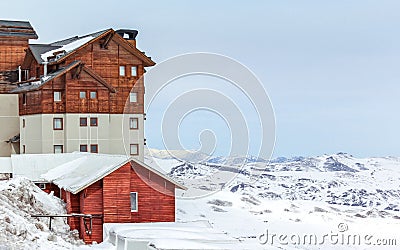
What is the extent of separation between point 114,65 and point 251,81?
81.6ft

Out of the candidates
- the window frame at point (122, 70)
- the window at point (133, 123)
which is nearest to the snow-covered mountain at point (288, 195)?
the window at point (133, 123)

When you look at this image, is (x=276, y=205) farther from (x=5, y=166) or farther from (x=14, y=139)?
(x=14, y=139)

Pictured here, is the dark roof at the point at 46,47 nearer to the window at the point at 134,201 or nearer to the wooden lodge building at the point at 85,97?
the wooden lodge building at the point at 85,97

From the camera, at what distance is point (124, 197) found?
2652cm

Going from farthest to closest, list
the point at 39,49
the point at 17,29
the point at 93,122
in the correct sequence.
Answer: the point at 17,29 → the point at 39,49 → the point at 93,122

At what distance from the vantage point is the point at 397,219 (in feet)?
136

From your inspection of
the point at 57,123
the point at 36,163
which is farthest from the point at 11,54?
the point at 36,163

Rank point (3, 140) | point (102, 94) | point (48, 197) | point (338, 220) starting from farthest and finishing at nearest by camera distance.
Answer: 1. point (3, 140)
2. point (102, 94)
3. point (338, 220)
4. point (48, 197)

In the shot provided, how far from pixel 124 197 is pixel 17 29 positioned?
28.9 metres

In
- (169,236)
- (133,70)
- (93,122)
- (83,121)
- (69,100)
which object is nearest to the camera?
(169,236)

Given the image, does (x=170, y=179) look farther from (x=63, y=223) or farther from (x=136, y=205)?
(x=63, y=223)

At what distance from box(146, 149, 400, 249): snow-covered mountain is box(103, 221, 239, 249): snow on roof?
101cm

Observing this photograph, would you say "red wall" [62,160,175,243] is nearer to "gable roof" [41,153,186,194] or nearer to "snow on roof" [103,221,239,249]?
"gable roof" [41,153,186,194]

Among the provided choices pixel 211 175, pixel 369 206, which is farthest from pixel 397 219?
pixel 211 175
